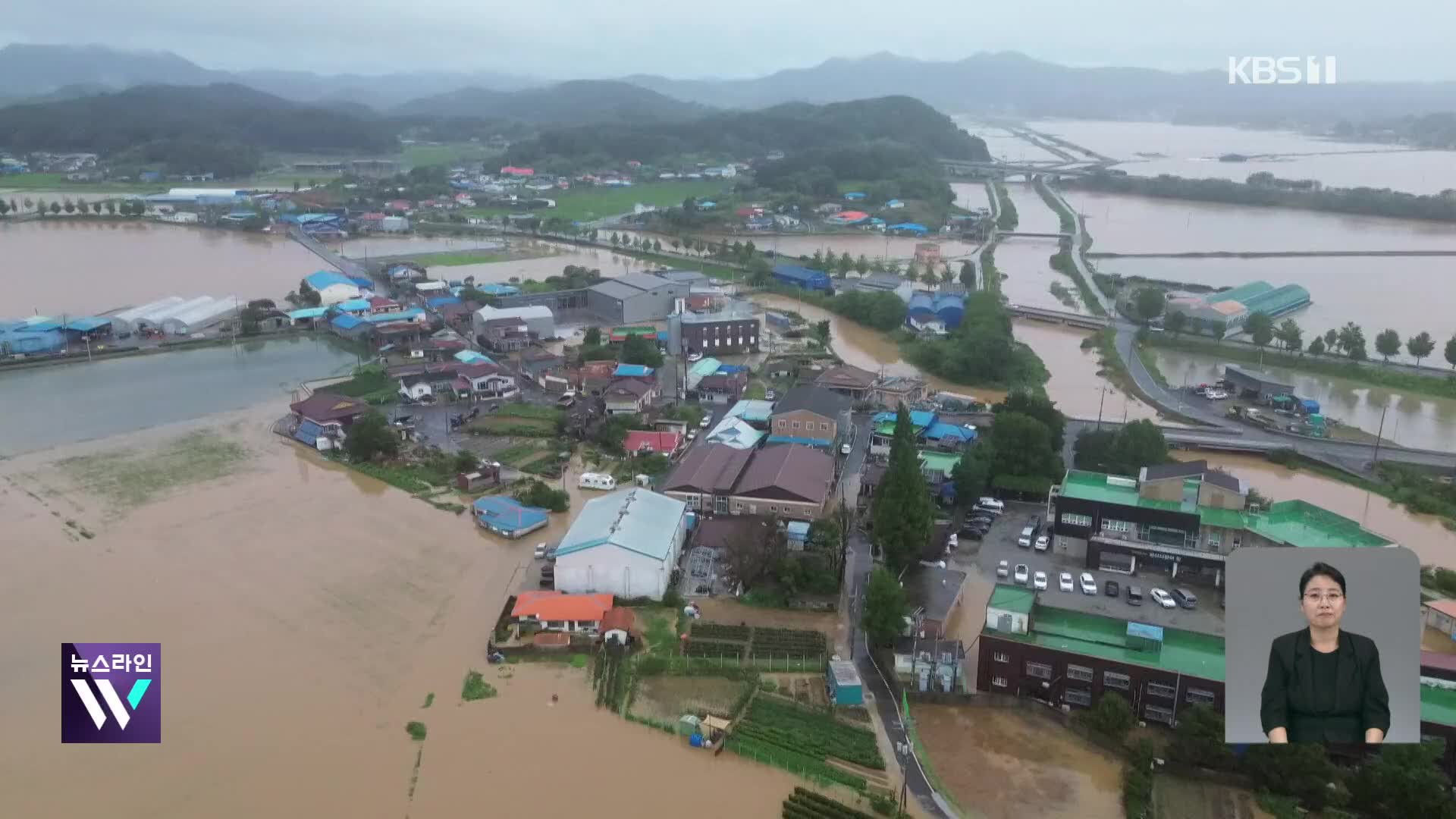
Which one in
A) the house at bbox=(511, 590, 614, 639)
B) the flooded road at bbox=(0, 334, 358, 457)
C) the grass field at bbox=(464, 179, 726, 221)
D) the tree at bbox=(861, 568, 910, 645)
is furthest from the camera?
the grass field at bbox=(464, 179, 726, 221)

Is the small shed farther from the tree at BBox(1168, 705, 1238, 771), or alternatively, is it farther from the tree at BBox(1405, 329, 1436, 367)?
the tree at BBox(1405, 329, 1436, 367)

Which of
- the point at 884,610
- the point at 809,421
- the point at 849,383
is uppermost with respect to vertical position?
the point at 849,383

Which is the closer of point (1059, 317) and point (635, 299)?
point (635, 299)

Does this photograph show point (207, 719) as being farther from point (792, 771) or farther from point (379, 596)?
point (792, 771)

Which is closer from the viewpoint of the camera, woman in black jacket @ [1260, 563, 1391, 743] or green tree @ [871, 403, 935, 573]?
woman in black jacket @ [1260, 563, 1391, 743]

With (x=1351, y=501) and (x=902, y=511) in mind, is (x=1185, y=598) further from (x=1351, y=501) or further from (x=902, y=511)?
(x=1351, y=501)

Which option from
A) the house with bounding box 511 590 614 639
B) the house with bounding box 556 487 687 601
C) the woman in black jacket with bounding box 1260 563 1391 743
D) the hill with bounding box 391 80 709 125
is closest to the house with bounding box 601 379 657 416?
the house with bounding box 556 487 687 601

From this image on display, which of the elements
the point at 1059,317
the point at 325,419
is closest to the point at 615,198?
the point at 1059,317
